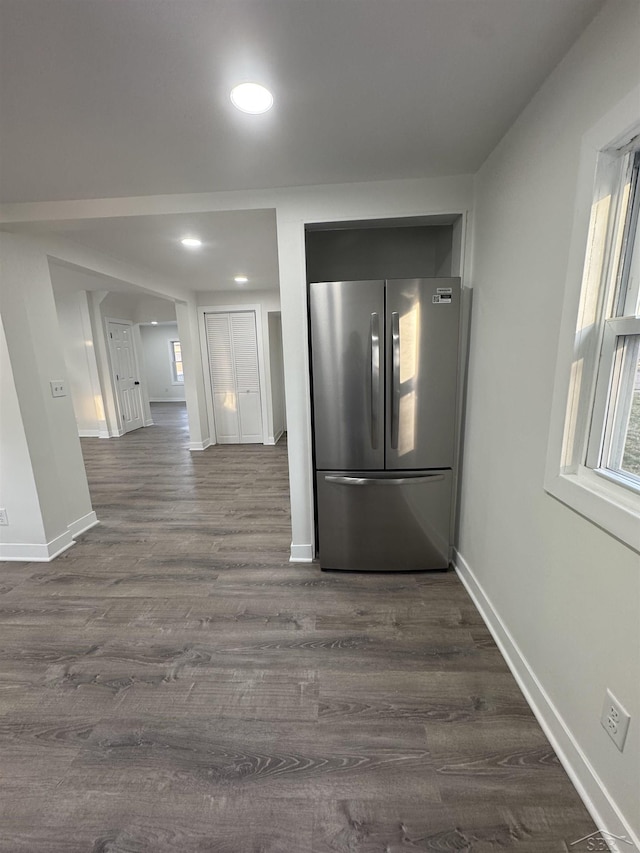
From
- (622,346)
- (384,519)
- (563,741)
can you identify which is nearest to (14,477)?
(384,519)

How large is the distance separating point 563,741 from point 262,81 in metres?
2.63

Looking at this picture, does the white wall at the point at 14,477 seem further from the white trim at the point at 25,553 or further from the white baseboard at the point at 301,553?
the white baseboard at the point at 301,553

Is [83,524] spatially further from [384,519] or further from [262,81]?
[262,81]

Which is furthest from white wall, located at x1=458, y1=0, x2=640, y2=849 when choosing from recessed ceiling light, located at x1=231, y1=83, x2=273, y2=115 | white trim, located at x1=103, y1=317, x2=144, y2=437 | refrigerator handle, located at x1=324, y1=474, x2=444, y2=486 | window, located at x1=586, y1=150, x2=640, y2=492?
white trim, located at x1=103, y1=317, x2=144, y2=437

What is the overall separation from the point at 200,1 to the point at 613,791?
2579 mm

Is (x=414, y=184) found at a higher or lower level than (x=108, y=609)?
higher

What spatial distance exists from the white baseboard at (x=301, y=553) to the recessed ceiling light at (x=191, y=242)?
2572 millimetres

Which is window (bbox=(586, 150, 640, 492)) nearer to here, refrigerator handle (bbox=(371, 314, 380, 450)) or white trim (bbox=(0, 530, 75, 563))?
refrigerator handle (bbox=(371, 314, 380, 450))

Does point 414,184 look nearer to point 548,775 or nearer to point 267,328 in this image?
point 548,775

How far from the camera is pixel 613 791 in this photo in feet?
3.18

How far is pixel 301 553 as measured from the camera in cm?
237

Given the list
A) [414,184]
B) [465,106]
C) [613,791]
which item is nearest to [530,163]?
[465,106]

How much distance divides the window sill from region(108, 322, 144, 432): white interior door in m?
7.06

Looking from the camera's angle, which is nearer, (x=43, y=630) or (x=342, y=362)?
(x=43, y=630)
